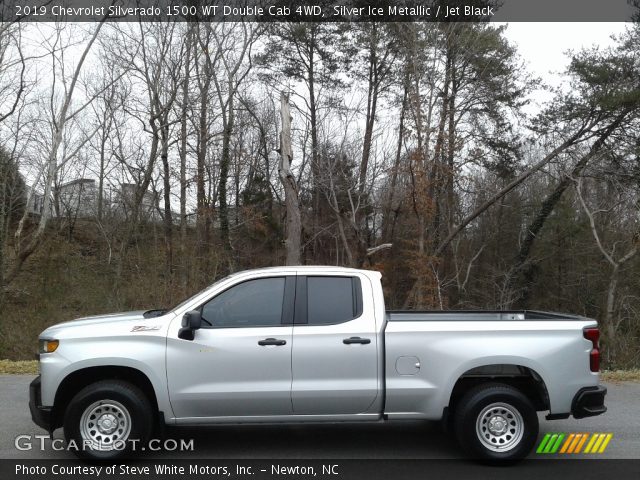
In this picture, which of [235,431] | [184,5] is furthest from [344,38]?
[235,431]

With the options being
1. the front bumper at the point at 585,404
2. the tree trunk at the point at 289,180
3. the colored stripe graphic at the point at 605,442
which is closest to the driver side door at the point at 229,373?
the front bumper at the point at 585,404

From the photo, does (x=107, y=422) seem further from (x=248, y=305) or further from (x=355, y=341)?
(x=355, y=341)

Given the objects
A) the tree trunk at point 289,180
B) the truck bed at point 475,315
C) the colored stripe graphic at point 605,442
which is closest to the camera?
the colored stripe graphic at point 605,442

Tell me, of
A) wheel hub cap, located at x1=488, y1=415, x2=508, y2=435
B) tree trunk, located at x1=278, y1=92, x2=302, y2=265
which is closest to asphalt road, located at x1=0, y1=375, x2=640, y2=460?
wheel hub cap, located at x1=488, y1=415, x2=508, y2=435

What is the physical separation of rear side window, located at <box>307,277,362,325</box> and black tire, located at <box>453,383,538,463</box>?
4.52ft

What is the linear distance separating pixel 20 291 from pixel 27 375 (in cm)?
1470

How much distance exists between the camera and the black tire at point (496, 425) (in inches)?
238

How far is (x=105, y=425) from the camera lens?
19.6 ft

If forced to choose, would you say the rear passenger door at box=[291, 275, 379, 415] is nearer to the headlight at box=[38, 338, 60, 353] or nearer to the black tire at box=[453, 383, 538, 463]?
the black tire at box=[453, 383, 538, 463]

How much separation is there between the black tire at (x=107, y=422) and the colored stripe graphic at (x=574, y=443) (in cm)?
392

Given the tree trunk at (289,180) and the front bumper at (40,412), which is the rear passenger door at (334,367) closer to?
the front bumper at (40,412)

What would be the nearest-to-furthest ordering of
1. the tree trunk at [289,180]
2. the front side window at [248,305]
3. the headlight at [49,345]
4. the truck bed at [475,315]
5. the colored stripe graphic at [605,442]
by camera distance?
1. the headlight at [49,345]
2. the front side window at [248,305]
3. the colored stripe graphic at [605,442]
4. the truck bed at [475,315]
5. the tree trunk at [289,180]

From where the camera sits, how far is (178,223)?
33625 mm
